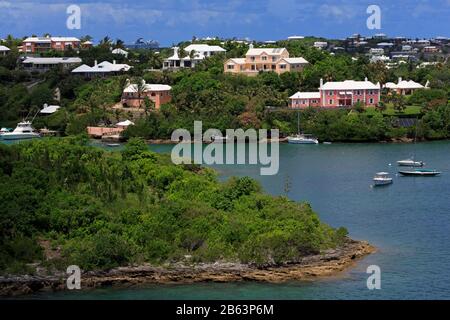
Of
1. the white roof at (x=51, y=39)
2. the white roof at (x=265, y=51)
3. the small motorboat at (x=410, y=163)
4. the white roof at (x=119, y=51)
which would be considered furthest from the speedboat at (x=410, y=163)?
the white roof at (x=51, y=39)

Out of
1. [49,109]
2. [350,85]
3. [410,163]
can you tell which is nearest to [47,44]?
[49,109]

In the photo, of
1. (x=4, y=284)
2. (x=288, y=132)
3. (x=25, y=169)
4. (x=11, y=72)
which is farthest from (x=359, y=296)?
(x=11, y=72)

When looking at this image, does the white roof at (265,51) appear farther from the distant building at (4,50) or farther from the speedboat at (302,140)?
the distant building at (4,50)

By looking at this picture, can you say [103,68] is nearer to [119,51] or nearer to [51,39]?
[119,51]

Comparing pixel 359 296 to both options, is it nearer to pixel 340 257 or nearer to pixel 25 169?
pixel 340 257

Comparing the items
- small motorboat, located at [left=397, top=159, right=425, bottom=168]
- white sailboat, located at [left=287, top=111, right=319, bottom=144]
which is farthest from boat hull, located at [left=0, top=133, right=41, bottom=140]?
Result: small motorboat, located at [left=397, top=159, right=425, bottom=168]

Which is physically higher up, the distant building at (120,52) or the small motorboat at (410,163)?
the distant building at (120,52)
